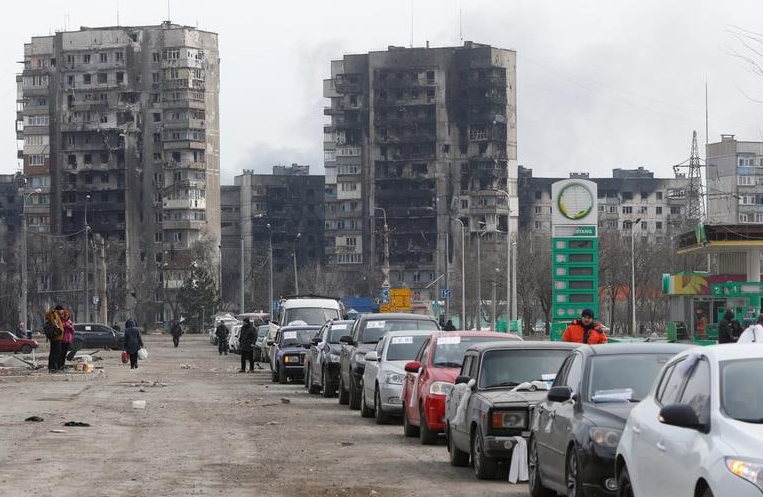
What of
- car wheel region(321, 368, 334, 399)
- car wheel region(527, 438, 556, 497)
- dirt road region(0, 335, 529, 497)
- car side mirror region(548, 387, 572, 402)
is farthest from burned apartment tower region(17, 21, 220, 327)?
car side mirror region(548, 387, 572, 402)

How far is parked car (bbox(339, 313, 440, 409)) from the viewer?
28.7 m

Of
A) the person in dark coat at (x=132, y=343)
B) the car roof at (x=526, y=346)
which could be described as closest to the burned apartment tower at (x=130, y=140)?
the person in dark coat at (x=132, y=343)

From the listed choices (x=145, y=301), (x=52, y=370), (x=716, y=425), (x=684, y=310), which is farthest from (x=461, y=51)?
(x=716, y=425)

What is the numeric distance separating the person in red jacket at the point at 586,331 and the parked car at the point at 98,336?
63.0 meters

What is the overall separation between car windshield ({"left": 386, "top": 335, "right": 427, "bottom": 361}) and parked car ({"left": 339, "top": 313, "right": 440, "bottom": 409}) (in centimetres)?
336

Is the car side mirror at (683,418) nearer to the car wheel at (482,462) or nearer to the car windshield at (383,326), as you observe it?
the car wheel at (482,462)

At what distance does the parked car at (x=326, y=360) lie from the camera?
32750mm

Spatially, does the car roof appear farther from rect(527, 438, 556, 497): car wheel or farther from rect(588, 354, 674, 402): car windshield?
rect(588, 354, 674, 402): car windshield

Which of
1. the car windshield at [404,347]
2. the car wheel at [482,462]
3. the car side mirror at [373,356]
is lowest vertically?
the car wheel at [482,462]

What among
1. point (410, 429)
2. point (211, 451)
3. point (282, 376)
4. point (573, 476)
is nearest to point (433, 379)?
point (410, 429)

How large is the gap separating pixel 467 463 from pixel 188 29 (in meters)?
145

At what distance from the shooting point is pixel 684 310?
80.3 meters

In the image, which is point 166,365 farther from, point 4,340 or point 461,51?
point 461,51

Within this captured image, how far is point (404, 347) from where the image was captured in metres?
24.9
